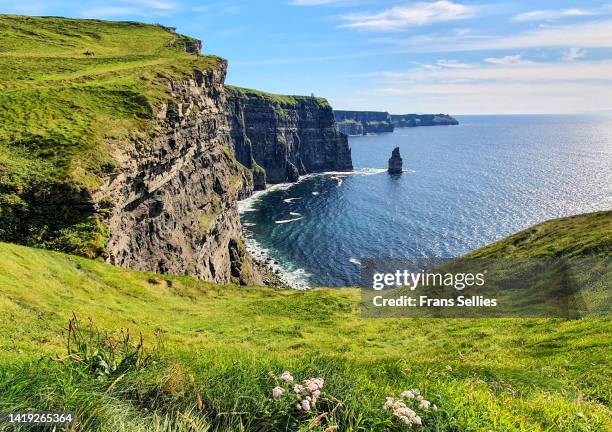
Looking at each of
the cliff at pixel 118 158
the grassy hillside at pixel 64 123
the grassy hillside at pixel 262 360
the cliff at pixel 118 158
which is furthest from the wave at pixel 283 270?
the grassy hillside at pixel 262 360

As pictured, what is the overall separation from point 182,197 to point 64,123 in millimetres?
21500

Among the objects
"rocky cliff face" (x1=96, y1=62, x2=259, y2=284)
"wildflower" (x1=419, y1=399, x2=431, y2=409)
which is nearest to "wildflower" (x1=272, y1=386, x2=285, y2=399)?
"wildflower" (x1=419, y1=399, x2=431, y2=409)

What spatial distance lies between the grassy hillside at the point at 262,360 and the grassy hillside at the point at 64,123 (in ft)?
19.9

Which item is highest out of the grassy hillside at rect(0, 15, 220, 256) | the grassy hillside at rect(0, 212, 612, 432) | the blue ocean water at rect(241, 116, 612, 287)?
the grassy hillside at rect(0, 15, 220, 256)

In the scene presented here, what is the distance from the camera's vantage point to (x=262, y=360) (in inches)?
382

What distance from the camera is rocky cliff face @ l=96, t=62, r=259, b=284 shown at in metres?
48.4

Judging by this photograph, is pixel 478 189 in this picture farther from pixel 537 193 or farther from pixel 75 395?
pixel 75 395

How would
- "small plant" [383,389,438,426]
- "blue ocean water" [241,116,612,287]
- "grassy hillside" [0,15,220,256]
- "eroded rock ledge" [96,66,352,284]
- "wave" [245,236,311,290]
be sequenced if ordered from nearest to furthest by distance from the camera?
1. "small plant" [383,389,438,426]
2. "grassy hillside" [0,15,220,256]
3. "eroded rock ledge" [96,66,352,284]
4. "wave" [245,236,311,290]
5. "blue ocean water" [241,116,612,287]

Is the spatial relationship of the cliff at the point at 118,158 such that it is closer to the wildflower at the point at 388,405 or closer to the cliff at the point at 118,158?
the cliff at the point at 118,158

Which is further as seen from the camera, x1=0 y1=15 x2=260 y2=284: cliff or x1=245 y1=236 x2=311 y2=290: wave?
x1=245 y1=236 x2=311 y2=290: wave

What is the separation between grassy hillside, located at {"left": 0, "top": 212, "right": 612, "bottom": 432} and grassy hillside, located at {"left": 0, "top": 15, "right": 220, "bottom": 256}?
6.08 m

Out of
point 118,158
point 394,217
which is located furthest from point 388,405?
point 394,217

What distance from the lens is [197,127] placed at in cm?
7438

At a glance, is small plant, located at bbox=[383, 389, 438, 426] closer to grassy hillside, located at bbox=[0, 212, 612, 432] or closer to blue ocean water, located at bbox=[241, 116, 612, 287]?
grassy hillside, located at bbox=[0, 212, 612, 432]
